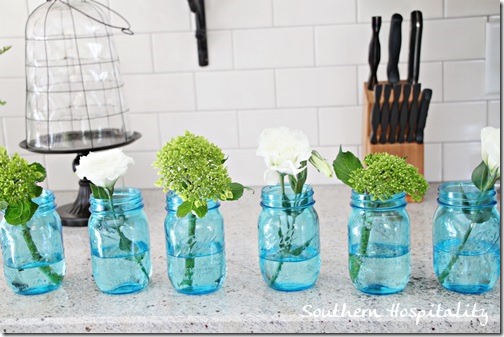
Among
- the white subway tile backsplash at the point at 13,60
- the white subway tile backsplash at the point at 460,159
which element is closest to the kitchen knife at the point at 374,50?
the white subway tile backsplash at the point at 460,159

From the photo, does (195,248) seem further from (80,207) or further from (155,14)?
(155,14)

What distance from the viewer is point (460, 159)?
1.78 m

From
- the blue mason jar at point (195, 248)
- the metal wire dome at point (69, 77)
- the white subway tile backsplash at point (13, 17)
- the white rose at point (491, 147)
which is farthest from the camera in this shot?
the white subway tile backsplash at point (13, 17)

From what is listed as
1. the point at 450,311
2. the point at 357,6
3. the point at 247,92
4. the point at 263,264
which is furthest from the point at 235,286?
the point at 357,6

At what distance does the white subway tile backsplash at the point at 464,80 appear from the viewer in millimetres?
1726

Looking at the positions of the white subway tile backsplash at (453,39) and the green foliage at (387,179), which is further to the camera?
the white subway tile backsplash at (453,39)

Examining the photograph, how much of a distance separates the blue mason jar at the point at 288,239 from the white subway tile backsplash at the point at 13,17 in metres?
0.90

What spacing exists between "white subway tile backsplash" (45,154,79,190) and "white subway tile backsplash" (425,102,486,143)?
33.1 inches

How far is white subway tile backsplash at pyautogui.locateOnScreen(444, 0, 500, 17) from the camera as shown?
1.69 m

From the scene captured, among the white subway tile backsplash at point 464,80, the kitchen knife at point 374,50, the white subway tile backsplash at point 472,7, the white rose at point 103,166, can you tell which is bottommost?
the white rose at point 103,166

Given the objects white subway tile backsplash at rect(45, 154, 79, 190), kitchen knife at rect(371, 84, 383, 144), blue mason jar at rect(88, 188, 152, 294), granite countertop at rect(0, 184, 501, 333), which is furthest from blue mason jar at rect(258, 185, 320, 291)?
white subway tile backsplash at rect(45, 154, 79, 190)

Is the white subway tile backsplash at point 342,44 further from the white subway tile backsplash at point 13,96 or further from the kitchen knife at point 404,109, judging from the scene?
the white subway tile backsplash at point 13,96

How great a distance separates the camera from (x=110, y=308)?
1.14 meters

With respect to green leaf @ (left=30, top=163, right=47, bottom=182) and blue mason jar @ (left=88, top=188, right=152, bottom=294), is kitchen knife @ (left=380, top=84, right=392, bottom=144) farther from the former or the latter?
green leaf @ (left=30, top=163, right=47, bottom=182)
